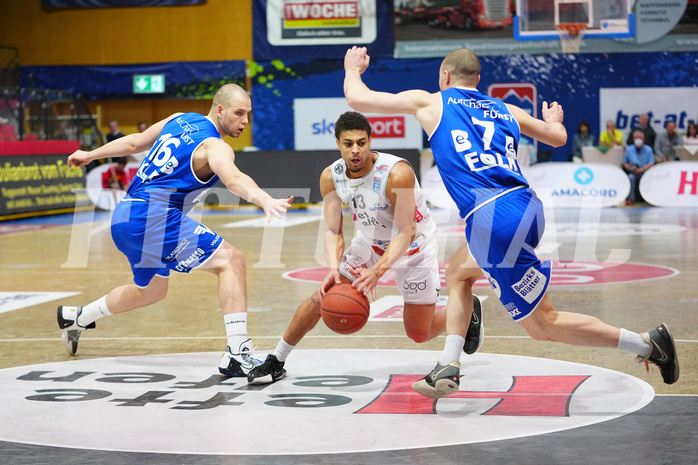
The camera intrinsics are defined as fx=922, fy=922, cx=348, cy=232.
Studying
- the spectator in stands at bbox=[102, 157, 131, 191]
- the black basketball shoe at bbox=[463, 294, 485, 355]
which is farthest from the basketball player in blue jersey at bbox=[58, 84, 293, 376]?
the spectator in stands at bbox=[102, 157, 131, 191]

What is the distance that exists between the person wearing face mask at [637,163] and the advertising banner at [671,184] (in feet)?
0.95

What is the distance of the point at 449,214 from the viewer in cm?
1895

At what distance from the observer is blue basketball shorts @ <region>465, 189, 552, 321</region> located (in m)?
4.73

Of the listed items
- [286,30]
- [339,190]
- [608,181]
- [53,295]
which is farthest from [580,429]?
[286,30]

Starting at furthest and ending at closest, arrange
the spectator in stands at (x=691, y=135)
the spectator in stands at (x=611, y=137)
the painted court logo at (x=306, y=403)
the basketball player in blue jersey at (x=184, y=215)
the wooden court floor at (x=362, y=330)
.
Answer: the spectator in stands at (x=611, y=137), the spectator in stands at (x=691, y=135), the basketball player in blue jersey at (x=184, y=215), the painted court logo at (x=306, y=403), the wooden court floor at (x=362, y=330)

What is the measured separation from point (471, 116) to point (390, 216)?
3.54 ft

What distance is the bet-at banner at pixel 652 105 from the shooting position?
76.9ft

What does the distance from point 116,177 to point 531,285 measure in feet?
56.8

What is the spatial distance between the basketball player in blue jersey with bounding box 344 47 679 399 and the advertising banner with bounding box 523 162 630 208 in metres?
14.9

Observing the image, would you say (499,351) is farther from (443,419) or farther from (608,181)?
(608,181)

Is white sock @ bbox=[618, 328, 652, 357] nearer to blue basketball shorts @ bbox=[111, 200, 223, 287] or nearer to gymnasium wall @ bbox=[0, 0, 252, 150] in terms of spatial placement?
blue basketball shorts @ bbox=[111, 200, 223, 287]

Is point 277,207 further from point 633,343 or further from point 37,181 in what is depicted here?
point 37,181

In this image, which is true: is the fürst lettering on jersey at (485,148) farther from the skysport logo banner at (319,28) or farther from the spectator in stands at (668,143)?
the skysport logo banner at (319,28)

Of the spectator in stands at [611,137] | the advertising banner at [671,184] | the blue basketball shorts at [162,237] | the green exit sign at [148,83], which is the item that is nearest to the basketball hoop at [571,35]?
the spectator in stands at [611,137]
